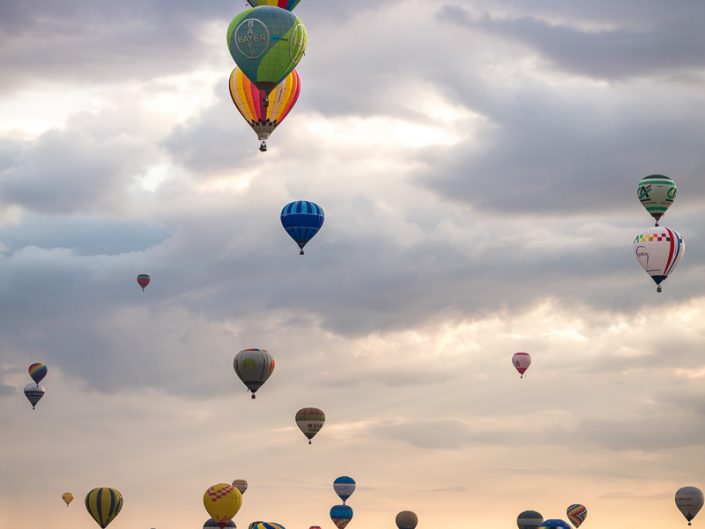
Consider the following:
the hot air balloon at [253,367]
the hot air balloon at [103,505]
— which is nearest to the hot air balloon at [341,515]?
the hot air balloon at [103,505]

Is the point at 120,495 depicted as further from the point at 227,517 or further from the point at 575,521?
the point at 575,521

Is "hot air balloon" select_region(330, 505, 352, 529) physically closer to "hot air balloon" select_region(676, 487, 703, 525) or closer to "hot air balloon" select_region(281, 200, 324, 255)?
"hot air balloon" select_region(676, 487, 703, 525)

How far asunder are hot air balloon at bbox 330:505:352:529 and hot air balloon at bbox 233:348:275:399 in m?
25.2

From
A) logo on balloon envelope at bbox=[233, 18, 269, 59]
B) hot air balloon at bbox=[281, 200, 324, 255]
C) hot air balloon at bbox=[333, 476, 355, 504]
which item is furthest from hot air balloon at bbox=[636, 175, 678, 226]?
hot air balloon at bbox=[333, 476, 355, 504]

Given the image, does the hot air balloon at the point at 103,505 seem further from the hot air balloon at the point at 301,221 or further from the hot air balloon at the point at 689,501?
the hot air balloon at the point at 689,501

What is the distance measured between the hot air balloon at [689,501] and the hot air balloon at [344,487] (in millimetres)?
30794

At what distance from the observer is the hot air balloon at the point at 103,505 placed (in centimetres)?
12644

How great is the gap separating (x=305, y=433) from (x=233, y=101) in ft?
132

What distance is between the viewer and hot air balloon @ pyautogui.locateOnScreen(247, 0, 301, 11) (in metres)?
95.1

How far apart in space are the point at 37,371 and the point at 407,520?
4449cm

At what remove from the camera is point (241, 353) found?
118312mm

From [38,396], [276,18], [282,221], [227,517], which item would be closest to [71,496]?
[38,396]

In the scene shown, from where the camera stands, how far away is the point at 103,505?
4998 inches

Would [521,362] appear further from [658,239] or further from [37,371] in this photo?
[37,371]
